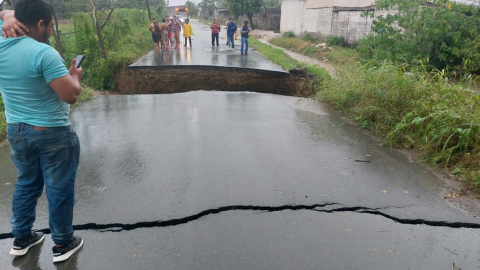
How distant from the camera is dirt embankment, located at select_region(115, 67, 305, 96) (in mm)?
11828

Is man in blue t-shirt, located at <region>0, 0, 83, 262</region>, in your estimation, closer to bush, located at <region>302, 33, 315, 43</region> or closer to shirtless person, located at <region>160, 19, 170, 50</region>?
shirtless person, located at <region>160, 19, 170, 50</region>

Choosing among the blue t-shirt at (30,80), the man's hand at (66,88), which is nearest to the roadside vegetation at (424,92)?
the man's hand at (66,88)

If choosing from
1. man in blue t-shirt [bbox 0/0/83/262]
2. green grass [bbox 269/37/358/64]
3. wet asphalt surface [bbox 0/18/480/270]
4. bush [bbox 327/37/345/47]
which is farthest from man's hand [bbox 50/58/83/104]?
bush [bbox 327/37/345/47]

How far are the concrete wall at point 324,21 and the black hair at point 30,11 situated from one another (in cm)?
1526

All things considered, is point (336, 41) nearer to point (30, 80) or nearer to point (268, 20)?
point (30, 80)

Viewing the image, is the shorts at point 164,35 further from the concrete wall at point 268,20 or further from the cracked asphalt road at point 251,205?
the concrete wall at point 268,20

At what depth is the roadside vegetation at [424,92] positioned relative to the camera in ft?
15.4

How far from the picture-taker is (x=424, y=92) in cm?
583

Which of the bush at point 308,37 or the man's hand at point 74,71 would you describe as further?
the bush at point 308,37

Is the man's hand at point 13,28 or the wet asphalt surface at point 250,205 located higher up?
the man's hand at point 13,28

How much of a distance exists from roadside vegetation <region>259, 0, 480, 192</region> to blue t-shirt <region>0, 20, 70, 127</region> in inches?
167

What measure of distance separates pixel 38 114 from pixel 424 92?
5.53 metres

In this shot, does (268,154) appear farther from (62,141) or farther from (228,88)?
(228,88)

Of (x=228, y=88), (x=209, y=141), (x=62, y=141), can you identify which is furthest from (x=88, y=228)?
Answer: (x=228, y=88)
